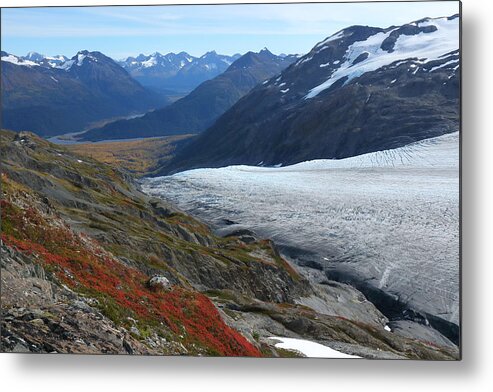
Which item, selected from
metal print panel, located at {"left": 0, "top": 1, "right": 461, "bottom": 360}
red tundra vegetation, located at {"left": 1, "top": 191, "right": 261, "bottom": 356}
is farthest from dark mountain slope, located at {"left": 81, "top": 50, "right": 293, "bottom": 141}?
red tundra vegetation, located at {"left": 1, "top": 191, "right": 261, "bottom": 356}

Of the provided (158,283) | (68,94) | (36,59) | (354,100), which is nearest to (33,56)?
(36,59)

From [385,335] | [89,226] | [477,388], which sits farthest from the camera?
[89,226]

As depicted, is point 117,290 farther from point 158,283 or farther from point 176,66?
point 176,66

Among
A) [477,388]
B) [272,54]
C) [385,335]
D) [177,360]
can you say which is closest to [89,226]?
[177,360]

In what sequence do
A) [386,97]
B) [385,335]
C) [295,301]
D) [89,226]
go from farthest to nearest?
[386,97]
[295,301]
[89,226]
[385,335]

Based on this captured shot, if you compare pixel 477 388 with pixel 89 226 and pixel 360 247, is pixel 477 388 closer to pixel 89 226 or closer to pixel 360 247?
pixel 360 247

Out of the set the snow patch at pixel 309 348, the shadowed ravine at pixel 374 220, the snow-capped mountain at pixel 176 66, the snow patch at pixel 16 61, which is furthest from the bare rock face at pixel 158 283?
the snow patch at pixel 16 61
